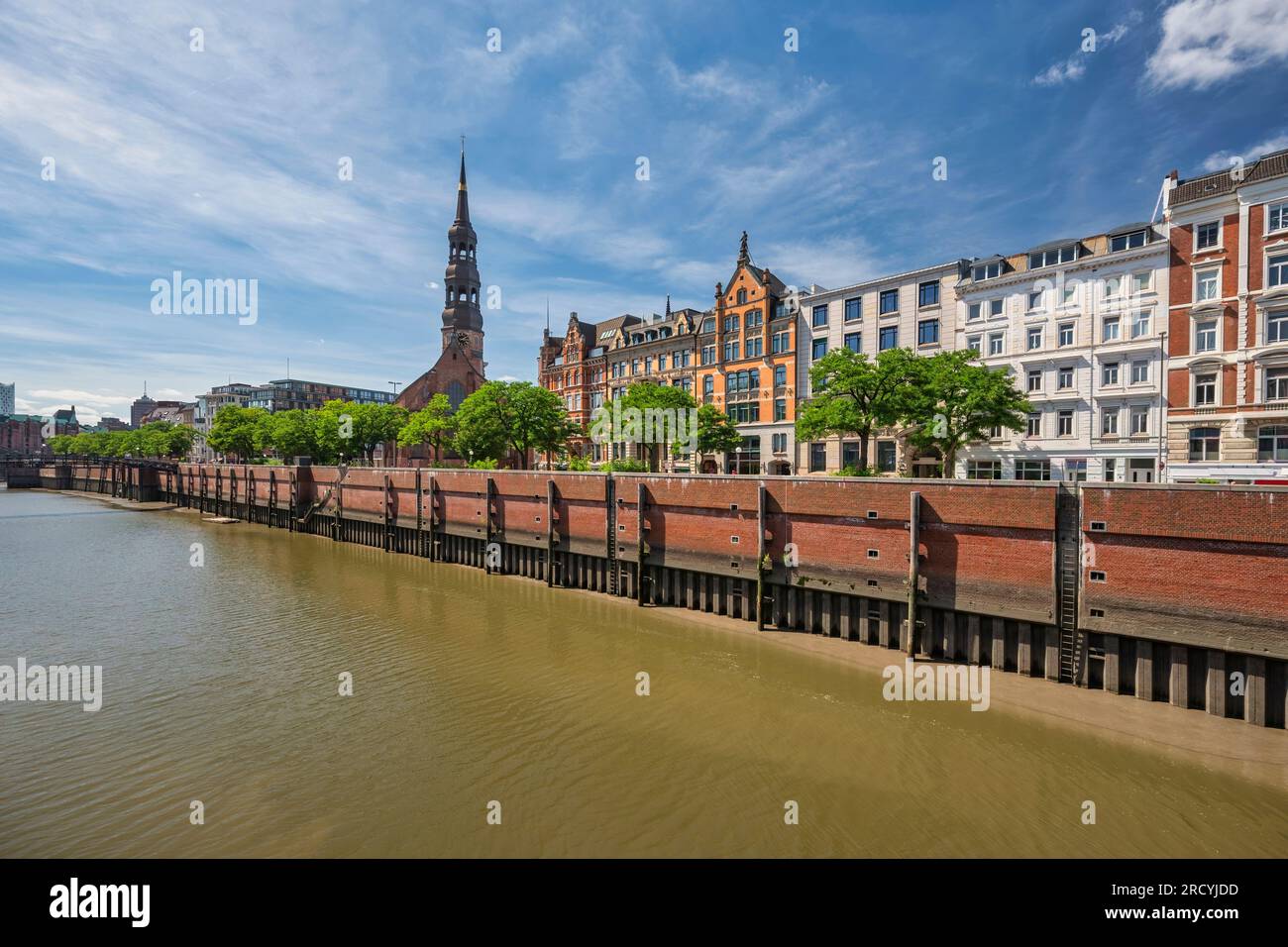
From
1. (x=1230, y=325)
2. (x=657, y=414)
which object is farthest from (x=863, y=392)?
(x=1230, y=325)

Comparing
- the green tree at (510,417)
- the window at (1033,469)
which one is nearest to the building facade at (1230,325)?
the window at (1033,469)

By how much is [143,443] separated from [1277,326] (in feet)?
566

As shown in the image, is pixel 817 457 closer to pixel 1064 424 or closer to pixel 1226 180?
pixel 1064 424

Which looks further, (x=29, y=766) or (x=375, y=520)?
(x=375, y=520)

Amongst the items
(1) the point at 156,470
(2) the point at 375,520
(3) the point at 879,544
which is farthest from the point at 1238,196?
(1) the point at 156,470

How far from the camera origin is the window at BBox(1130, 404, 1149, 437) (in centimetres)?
3456

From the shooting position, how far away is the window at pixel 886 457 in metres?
44.3

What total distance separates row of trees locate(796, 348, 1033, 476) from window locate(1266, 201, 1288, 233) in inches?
535

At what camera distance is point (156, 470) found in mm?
90125

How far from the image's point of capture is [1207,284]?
32.4m

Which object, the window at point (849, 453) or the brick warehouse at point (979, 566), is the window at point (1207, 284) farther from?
the brick warehouse at point (979, 566)

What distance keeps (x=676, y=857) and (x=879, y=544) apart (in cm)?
1357
